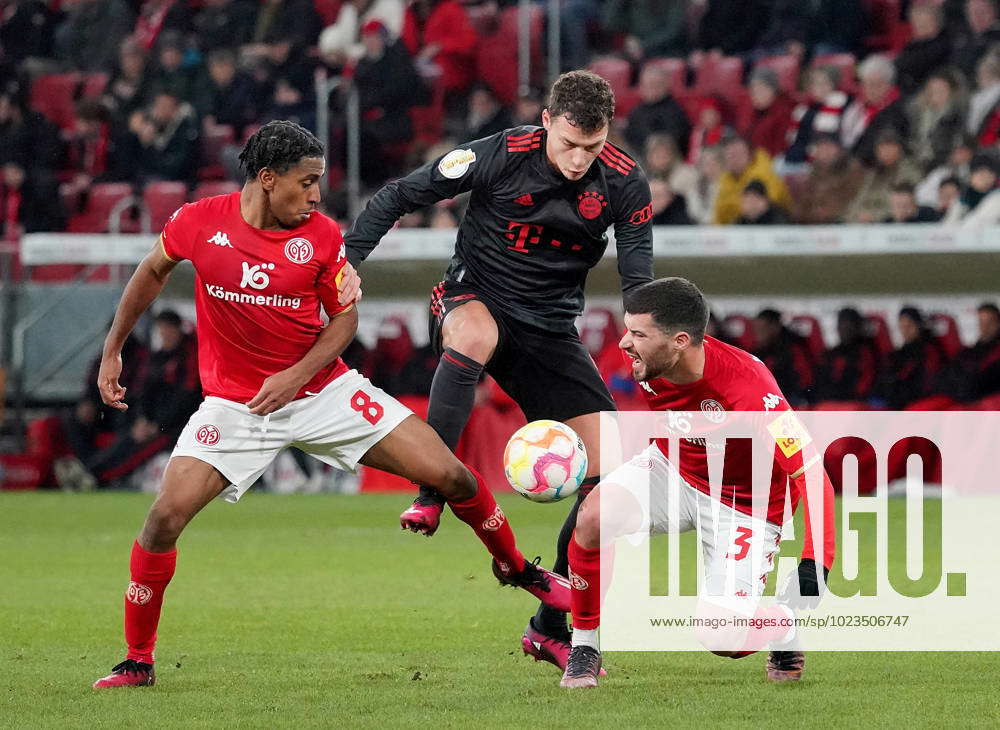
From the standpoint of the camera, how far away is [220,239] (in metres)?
5.99

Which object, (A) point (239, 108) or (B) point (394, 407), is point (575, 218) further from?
(A) point (239, 108)

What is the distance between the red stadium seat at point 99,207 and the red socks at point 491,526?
38.5ft

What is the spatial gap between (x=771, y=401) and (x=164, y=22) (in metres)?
15.2

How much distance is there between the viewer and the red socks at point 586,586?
5848mm

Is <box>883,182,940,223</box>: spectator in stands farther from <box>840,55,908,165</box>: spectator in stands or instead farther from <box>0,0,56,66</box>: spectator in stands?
<box>0,0,56,66</box>: spectator in stands

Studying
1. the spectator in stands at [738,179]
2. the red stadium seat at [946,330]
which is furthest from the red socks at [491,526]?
the red stadium seat at [946,330]

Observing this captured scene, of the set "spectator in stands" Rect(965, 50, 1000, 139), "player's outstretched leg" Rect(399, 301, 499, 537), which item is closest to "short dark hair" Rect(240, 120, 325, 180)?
"player's outstretched leg" Rect(399, 301, 499, 537)

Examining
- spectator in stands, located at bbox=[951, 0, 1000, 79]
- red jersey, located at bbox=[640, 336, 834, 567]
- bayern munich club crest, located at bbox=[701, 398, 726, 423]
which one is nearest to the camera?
red jersey, located at bbox=[640, 336, 834, 567]

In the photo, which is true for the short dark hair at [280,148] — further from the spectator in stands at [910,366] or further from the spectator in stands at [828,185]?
the spectator in stands at [828,185]

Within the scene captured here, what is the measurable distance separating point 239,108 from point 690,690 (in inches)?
515

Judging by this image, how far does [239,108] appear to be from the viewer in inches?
695

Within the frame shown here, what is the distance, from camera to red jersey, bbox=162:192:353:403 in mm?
5980

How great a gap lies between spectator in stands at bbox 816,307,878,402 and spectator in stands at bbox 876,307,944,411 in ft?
0.58

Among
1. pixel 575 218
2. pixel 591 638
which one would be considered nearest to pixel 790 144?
pixel 575 218
